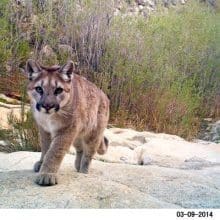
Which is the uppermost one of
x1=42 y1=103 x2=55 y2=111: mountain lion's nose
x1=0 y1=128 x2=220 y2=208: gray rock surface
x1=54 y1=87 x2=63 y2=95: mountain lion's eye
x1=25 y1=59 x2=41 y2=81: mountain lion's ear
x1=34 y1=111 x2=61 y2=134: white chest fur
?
x1=25 y1=59 x2=41 y2=81: mountain lion's ear

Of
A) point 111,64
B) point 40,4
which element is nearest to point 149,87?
point 111,64

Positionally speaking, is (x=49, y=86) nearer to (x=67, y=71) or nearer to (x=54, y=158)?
(x=67, y=71)

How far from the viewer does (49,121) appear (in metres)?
1.65

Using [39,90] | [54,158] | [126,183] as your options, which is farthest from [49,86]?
[126,183]

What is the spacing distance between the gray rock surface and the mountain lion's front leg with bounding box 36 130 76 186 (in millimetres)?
23

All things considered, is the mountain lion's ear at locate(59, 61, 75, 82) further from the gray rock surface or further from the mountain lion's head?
the gray rock surface

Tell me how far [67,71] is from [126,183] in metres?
0.35

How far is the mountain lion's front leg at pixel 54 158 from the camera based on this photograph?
1.58 metres

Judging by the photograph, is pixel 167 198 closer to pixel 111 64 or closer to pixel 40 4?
pixel 111 64

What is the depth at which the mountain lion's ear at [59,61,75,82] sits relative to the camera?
162 centimetres

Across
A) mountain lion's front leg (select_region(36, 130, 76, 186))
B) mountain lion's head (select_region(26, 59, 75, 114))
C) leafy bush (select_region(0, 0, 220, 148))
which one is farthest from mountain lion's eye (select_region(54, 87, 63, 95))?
leafy bush (select_region(0, 0, 220, 148))

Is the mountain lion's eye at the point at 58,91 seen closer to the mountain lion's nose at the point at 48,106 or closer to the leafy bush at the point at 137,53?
the mountain lion's nose at the point at 48,106

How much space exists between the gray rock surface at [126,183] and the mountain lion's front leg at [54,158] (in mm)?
23

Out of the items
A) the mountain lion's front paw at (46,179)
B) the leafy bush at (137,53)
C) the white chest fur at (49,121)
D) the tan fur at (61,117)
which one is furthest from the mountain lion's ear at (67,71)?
the leafy bush at (137,53)
